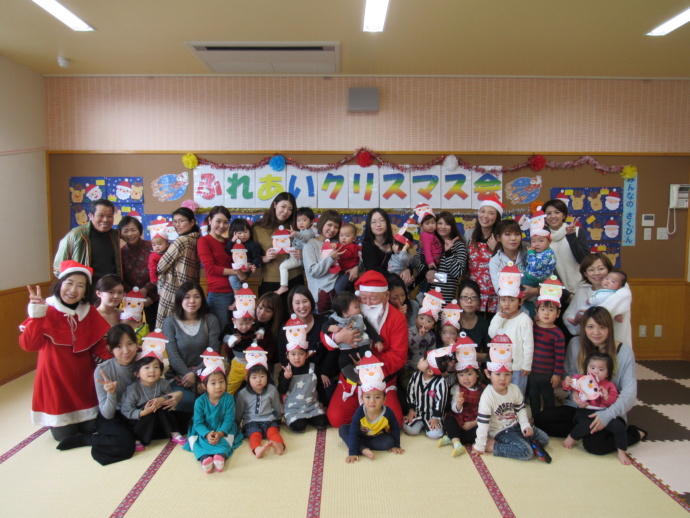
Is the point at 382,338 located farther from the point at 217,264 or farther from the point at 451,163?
the point at 451,163

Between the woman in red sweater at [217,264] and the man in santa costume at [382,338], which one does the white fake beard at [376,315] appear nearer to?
the man in santa costume at [382,338]

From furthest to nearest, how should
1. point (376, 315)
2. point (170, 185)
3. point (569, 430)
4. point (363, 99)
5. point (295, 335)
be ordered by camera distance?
point (170, 185) → point (363, 99) → point (376, 315) → point (295, 335) → point (569, 430)

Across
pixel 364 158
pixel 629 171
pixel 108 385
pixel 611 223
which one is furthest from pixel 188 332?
→ pixel 629 171

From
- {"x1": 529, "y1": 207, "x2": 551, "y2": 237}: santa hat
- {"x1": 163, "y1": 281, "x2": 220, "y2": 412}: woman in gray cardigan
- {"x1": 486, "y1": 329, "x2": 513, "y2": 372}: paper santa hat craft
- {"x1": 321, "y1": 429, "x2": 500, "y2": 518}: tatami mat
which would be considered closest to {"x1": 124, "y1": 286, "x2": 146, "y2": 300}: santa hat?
{"x1": 163, "y1": 281, "x2": 220, "y2": 412}: woman in gray cardigan

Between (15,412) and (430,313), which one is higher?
(430,313)

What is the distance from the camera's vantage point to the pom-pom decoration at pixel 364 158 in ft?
14.4

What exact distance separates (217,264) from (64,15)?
2.06 metres

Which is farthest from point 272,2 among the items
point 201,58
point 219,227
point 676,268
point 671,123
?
point 676,268

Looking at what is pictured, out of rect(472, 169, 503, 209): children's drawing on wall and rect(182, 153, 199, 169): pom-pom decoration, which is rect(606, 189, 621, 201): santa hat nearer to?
rect(472, 169, 503, 209): children's drawing on wall

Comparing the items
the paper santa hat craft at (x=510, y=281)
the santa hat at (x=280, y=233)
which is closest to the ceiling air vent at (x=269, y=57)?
the santa hat at (x=280, y=233)

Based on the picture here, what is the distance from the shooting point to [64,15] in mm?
3131

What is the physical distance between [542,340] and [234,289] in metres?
2.31

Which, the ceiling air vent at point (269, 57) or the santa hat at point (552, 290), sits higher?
the ceiling air vent at point (269, 57)

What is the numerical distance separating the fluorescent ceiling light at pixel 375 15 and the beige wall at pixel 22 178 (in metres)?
3.21
